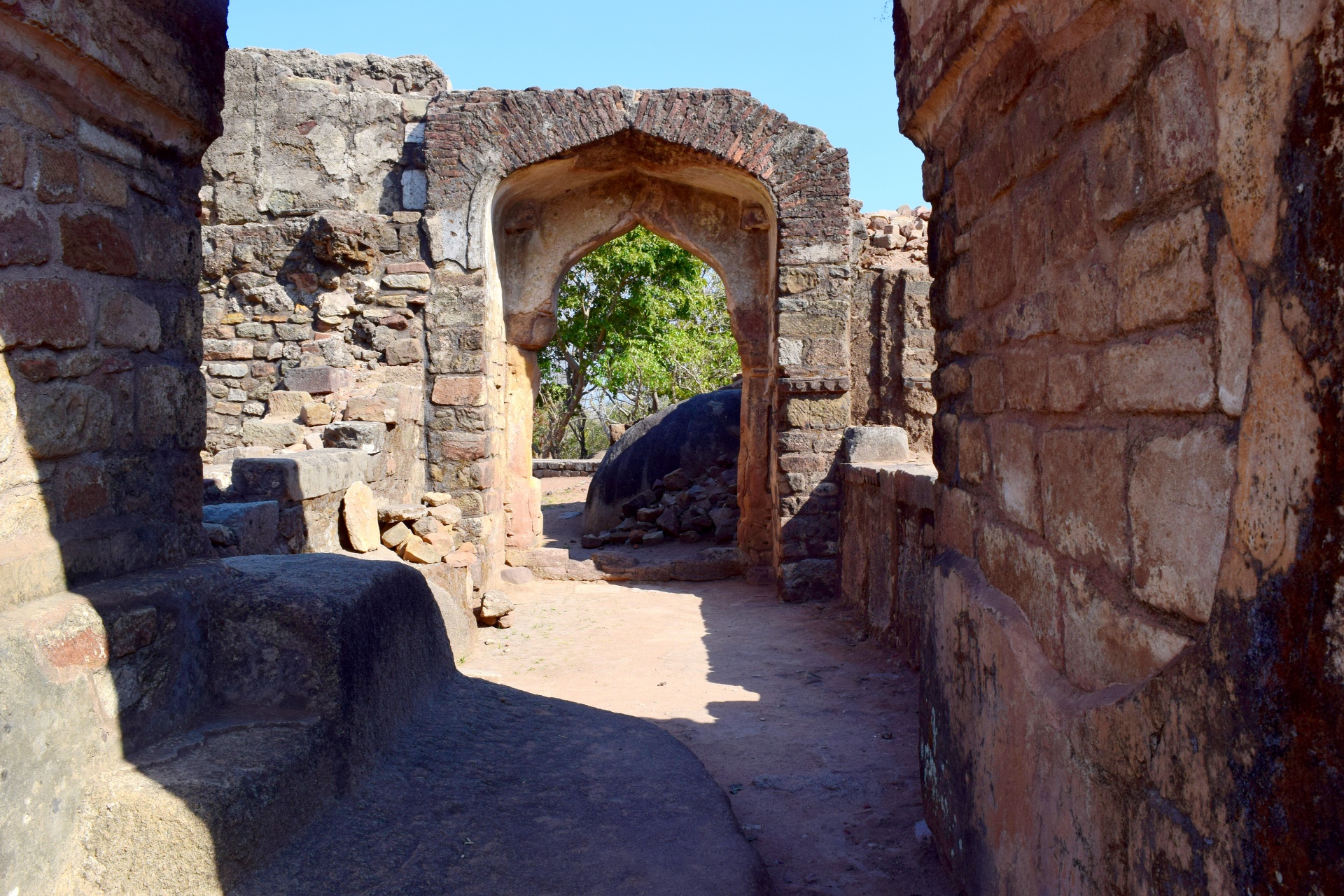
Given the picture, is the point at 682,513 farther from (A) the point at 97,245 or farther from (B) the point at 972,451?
(A) the point at 97,245

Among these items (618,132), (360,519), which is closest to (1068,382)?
(360,519)

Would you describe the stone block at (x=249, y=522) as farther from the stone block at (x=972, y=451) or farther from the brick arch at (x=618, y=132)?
the brick arch at (x=618, y=132)

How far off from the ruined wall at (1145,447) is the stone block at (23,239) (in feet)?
6.20

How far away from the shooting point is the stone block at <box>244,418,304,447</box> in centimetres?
593

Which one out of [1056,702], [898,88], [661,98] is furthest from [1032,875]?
[661,98]

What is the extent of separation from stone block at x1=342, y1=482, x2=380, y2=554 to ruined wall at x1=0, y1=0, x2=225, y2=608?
9.63 ft

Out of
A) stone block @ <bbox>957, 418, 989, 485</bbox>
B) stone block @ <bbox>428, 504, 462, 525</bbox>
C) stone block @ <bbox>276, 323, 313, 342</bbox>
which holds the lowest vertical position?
stone block @ <bbox>428, 504, 462, 525</bbox>

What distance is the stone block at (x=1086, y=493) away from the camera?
1.34 meters

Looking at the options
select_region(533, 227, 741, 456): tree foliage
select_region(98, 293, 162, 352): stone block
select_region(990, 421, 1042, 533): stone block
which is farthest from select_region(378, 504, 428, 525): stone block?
select_region(533, 227, 741, 456): tree foliage

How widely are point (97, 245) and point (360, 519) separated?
11.5 feet

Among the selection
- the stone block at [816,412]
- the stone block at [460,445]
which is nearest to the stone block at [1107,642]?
the stone block at [816,412]

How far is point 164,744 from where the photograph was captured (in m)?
1.75

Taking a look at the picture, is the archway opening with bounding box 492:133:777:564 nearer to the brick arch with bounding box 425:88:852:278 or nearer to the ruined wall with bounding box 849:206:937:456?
the brick arch with bounding box 425:88:852:278

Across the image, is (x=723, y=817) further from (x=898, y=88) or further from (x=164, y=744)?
(x=898, y=88)
